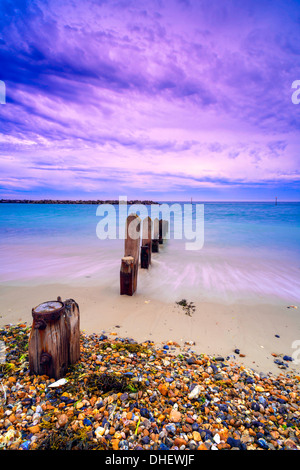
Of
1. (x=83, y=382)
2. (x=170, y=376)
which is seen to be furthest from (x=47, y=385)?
(x=170, y=376)

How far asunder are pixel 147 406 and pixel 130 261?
3.98 meters

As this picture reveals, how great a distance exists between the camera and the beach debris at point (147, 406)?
2.37m

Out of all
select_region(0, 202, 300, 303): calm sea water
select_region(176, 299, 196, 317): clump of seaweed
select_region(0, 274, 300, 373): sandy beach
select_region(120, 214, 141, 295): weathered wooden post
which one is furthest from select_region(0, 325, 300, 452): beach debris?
select_region(0, 202, 300, 303): calm sea water

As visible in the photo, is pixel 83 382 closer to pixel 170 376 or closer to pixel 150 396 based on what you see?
pixel 150 396

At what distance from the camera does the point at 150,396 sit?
2908mm

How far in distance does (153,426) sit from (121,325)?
2.62 meters

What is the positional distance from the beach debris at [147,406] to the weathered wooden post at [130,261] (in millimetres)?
2852

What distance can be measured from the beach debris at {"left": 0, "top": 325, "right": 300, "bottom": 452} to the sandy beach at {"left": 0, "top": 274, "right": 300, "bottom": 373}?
609 mm

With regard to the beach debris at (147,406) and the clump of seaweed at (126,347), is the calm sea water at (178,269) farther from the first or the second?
the beach debris at (147,406)

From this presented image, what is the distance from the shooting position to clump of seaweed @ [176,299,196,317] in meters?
5.78

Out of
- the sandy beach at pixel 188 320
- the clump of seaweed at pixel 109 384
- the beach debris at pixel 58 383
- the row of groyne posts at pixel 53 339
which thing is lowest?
the sandy beach at pixel 188 320

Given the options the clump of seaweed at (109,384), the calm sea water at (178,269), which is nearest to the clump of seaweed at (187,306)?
the calm sea water at (178,269)
